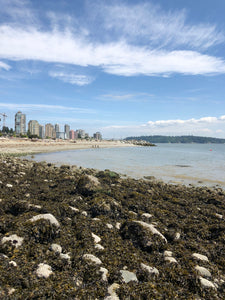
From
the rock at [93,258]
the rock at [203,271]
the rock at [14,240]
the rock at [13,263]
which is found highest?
the rock at [14,240]

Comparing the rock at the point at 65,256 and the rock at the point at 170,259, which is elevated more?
the rock at the point at 65,256

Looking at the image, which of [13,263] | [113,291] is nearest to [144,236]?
[113,291]

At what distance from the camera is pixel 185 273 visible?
199 inches

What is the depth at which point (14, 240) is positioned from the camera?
540cm

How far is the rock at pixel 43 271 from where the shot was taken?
442cm

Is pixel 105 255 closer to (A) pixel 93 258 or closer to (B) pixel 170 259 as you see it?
(A) pixel 93 258

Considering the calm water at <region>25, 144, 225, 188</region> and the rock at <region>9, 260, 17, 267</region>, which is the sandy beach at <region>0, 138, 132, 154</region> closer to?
the calm water at <region>25, 144, 225, 188</region>

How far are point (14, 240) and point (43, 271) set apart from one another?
1483mm

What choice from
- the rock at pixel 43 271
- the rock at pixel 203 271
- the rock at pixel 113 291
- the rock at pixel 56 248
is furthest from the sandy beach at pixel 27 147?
the rock at pixel 203 271

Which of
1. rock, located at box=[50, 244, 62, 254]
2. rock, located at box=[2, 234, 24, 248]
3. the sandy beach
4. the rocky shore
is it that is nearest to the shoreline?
the sandy beach

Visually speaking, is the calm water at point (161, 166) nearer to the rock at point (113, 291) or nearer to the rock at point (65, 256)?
the rock at point (65, 256)

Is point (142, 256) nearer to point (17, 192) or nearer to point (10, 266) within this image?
point (10, 266)

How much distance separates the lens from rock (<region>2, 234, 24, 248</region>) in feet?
17.5

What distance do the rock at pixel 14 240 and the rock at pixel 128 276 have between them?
2.95 meters
